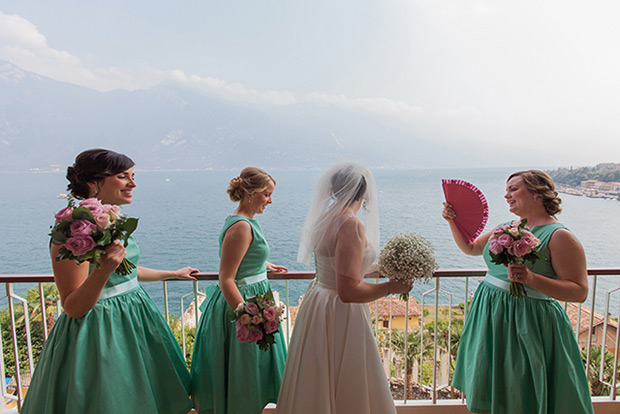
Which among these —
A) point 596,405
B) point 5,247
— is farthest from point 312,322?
point 5,247

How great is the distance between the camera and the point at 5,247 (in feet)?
161

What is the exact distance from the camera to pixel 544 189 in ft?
6.42

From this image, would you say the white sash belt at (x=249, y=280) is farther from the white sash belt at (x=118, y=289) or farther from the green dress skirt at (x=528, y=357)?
the green dress skirt at (x=528, y=357)

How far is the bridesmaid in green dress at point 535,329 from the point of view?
1832 mm

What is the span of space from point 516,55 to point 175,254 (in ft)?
183

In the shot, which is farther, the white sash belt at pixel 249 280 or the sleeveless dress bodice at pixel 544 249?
the white sash belt at pixel 249 280

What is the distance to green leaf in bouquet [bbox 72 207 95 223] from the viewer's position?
57.1 inches

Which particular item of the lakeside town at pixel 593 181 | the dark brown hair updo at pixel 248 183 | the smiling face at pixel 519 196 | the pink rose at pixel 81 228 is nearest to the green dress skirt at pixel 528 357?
the smiling face at pixel 519 196

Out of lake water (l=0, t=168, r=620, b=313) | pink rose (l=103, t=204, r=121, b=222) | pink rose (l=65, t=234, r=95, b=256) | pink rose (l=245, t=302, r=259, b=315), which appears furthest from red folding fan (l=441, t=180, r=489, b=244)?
Result: lake water (l=0, t=168, r=620, b=313)

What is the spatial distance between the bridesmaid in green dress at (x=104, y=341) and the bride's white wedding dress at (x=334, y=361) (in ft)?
2.09

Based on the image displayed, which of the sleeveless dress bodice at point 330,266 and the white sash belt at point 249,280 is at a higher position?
the sleeveless dress bodice at point 330,266

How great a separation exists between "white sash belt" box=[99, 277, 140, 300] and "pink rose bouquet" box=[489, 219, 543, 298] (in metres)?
1.70

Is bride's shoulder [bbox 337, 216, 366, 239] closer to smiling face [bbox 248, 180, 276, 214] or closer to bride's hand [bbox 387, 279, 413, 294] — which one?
bride's hand [bbox 387, 279, 413, 294]

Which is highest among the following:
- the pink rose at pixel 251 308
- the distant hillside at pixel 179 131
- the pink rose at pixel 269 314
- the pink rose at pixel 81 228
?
the distant hillside at pixel 179 131
